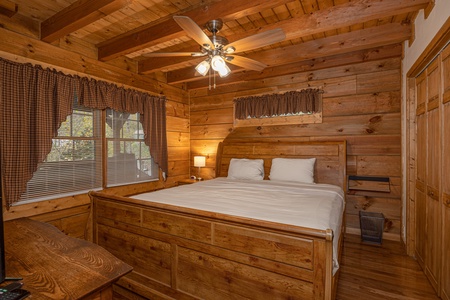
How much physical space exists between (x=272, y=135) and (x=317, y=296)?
9.37ft

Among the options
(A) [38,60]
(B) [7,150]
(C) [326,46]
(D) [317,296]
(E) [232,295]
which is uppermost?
(C) [326,46]

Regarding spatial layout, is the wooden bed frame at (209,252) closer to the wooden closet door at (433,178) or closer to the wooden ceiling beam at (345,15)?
the wooden closet door at (433,178)

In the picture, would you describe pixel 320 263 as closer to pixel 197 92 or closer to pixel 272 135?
pixel 272 135

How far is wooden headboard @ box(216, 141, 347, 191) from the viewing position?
3.31 m

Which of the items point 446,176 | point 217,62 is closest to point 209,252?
point 217,62

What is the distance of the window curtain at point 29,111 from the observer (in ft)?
7.52

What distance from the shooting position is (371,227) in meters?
3.07

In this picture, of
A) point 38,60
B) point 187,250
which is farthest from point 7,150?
point 187,250

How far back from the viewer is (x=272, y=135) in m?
4.00

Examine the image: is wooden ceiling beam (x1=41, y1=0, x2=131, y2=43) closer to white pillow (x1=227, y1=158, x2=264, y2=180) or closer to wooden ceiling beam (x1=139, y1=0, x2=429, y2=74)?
wooden ceiling beam (x1=139, y1=0, x2=429, y2=74)

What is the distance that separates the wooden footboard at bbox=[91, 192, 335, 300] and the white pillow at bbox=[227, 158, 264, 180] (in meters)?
1.84

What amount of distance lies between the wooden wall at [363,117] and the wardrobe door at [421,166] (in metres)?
0.60

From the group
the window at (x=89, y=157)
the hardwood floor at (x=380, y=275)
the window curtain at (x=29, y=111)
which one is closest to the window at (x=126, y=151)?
the window at (x=89, y=157)

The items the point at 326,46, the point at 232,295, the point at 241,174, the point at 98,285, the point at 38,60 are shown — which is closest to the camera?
the point at 98,285
